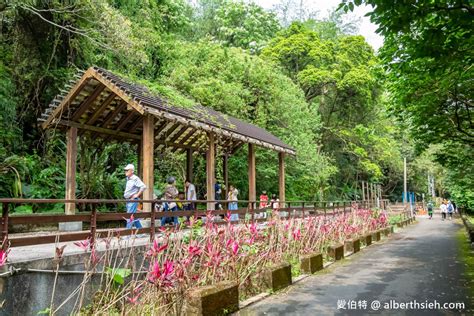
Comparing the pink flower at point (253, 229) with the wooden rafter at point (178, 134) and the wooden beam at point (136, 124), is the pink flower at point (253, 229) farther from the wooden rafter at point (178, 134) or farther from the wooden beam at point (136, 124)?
the wooden rafter at point (178, 134)

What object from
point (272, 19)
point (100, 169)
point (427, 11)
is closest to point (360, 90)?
point (272, 19)

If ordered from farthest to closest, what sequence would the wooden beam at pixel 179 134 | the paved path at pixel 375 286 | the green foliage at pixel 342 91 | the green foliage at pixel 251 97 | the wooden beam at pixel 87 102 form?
the green foliage at pixel 342 91, the green foliage at pixel 251 97, the wooden beam at pixel 179 134, the wooden beam at pixel 87 102, the paved path at pixel 375 286

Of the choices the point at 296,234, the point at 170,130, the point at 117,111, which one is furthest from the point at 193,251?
the point at 170,130

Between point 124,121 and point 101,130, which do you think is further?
point 124,121

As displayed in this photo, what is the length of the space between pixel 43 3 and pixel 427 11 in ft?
37.1

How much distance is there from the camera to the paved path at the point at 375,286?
576 cm

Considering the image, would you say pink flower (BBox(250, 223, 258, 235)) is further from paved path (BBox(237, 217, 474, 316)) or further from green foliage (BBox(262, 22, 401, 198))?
green foliage (BBox(262, 22, 401, 198))

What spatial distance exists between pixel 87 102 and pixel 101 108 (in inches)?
16.8

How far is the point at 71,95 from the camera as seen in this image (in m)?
9.89

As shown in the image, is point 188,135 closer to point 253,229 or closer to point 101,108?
point 101,108

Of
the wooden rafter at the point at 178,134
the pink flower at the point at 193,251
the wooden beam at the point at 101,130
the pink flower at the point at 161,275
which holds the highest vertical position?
the wooden rafter at the point at 178,134

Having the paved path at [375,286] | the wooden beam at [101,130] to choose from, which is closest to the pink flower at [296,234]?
the paved path at [375,286]

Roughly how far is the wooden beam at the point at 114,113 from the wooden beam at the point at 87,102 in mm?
661

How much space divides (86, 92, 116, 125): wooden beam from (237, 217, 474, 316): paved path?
6390 millimetres
